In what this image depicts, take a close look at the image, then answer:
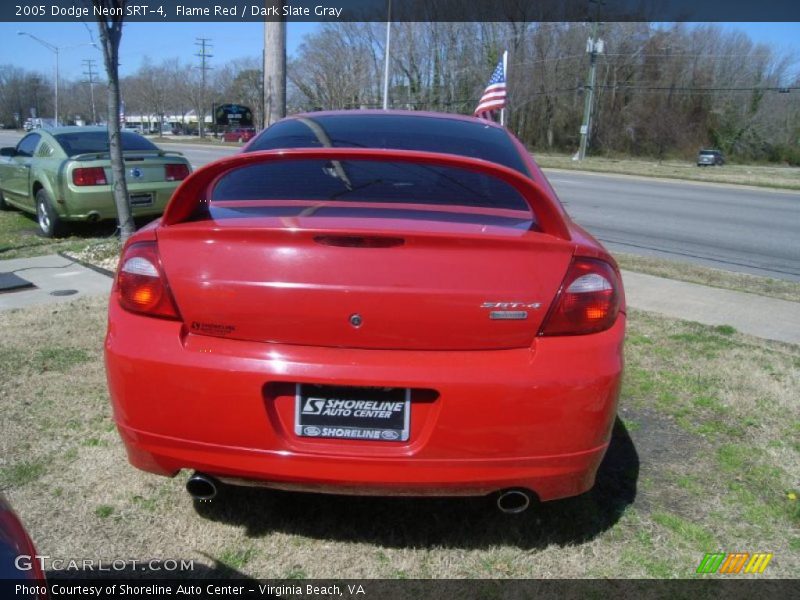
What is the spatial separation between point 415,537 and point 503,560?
0.36 meters

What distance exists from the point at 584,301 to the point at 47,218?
853cm

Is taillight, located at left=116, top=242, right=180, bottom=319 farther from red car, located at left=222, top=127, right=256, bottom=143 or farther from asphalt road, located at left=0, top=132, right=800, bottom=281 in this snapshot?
red car, located at left=222, top=127, right=256, bottom=143

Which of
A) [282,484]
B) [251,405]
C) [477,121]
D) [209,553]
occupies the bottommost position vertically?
[209,553]

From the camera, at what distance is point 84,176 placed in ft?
27.4

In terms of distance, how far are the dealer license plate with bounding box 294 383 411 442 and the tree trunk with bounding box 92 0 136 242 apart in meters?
5.90

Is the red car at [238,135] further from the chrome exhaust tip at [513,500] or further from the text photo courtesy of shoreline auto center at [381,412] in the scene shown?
the chrome exhaust tip at [513,500]

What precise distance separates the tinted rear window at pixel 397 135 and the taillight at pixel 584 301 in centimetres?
93

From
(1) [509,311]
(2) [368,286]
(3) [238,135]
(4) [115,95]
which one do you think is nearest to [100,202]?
(4) [115,95]

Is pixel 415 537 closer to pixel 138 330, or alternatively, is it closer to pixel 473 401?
pixel 473 401

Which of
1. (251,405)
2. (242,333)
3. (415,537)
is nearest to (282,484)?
(251,405)

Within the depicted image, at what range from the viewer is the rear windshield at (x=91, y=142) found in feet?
29.5

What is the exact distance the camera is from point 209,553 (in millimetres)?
2520

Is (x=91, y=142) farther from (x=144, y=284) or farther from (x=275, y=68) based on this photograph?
(x=144, y=284)

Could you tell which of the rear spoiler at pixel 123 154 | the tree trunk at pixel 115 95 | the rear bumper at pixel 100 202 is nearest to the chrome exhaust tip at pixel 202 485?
the tree trunk at pixel 115 95
